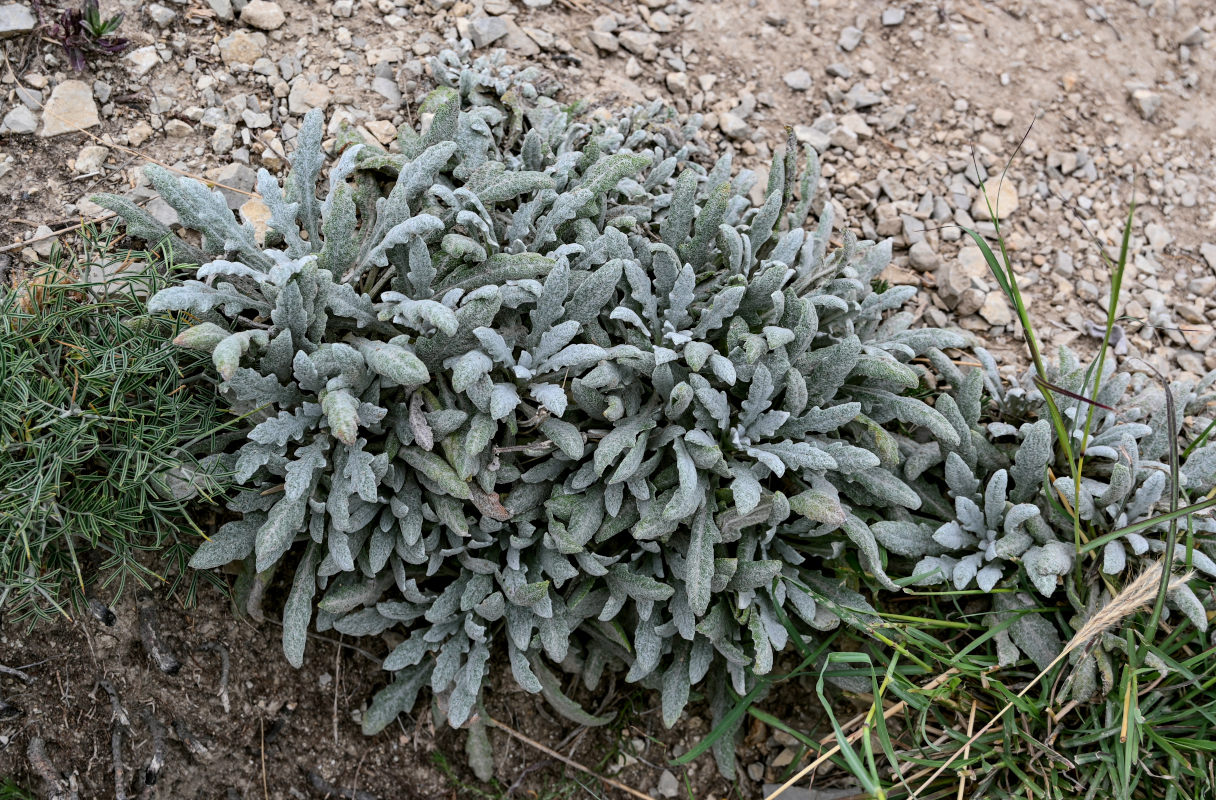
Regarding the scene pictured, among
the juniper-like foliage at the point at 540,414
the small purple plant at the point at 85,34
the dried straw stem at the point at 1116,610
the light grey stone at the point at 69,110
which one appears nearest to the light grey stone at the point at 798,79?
the juniper-like foliage at the point at 540,414

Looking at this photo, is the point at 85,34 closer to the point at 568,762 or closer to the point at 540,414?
the point at 540,414

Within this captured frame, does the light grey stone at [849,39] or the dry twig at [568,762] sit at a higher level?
the light grey stone at [849,39]

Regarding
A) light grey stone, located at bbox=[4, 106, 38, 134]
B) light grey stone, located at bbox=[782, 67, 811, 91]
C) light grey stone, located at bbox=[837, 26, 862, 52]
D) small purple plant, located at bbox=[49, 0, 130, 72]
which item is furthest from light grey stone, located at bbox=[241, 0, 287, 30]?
light grey stone, located at bbox=[837, 26, 862, 52]

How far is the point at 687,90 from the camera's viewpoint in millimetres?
3596

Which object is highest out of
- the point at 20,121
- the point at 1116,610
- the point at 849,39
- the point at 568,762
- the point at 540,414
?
the point at 849,39

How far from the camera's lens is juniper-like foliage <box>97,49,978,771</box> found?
247cm

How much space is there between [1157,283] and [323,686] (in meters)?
3.56

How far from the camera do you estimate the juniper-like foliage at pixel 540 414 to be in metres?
2.47

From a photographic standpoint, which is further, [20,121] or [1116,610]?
[20,121]

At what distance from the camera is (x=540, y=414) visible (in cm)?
253

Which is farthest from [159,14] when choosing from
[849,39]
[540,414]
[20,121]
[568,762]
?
[568,762]

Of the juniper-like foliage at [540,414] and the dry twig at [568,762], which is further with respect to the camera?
the dry twig at [568,762]

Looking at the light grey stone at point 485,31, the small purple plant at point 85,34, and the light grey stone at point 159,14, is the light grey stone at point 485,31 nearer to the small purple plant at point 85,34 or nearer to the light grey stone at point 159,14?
the light grey stone at point 159,14

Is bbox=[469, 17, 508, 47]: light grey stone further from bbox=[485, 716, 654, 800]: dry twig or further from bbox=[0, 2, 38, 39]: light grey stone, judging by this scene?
bbox=[485, 716, 654, 800]: dry twig
